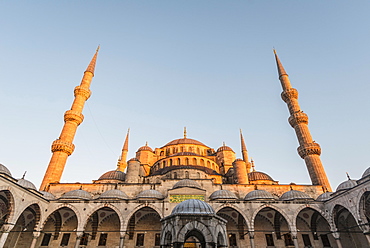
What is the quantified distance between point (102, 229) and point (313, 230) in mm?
17443

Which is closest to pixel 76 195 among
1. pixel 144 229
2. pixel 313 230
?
pixel 144 229

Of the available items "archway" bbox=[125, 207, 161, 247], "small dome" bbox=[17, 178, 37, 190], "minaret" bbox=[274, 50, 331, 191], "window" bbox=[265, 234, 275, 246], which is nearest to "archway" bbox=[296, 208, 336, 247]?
"window" bbox=[265, 234, 275, 246]

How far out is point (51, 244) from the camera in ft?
58.5

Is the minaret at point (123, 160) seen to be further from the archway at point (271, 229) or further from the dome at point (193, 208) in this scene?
the dome at point (193, 208)

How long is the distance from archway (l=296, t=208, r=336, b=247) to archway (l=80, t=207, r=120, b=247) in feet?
49.2

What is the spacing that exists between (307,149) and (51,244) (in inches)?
1019

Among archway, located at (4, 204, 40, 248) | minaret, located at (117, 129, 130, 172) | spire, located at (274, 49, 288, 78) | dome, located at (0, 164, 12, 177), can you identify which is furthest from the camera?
minaret, located at (117, 129, 130, 172)

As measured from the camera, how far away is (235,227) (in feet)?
62.3

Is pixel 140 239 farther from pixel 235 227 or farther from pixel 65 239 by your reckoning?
pixel 235 227

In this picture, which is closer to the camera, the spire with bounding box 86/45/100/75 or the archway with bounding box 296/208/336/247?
the archway with bounding box 296/208/336/247

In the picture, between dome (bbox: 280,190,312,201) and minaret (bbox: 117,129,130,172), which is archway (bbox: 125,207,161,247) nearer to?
dome (bbox: 280,190,312,201)

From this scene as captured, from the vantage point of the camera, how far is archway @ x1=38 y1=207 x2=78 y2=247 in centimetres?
1795

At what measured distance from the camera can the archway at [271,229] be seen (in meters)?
18.5

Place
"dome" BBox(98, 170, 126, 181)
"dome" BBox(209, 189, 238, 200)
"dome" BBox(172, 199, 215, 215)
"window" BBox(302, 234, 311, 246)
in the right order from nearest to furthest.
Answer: "dome" BBox(172, 199, 215, 215), "dome" BBox(209, 189, 238, 200), "window" BBox(302, 234, 311, 246), "dome" BBox(98, 170, 126, 181)
